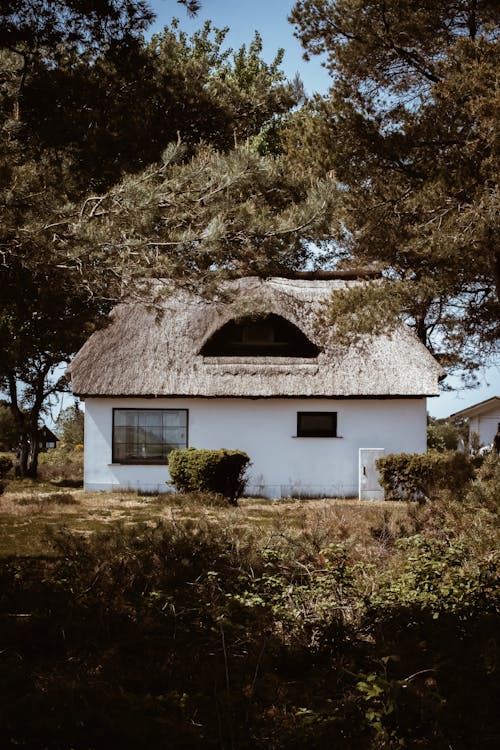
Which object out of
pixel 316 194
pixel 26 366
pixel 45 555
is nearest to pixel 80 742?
pixel 45 555

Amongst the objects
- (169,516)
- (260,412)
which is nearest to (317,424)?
(260,412)

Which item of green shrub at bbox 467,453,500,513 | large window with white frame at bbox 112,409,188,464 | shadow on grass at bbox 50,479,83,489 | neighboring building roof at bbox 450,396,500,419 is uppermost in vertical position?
neighboring building roof at bbox 450,396,500,419

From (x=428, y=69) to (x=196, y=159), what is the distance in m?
7.19

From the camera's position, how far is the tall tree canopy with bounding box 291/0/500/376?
12.5 metres

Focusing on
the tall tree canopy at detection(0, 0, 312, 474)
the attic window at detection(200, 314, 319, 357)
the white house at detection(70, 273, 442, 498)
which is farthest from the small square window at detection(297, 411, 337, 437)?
the tall tree canopy at detection(0, 0, 312, 474)

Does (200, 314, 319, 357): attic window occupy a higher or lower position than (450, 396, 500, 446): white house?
higher

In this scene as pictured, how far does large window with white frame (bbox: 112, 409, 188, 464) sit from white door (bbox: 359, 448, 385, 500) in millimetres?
4267

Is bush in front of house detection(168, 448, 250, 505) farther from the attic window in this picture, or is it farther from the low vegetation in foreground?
the low vegetation in foreground

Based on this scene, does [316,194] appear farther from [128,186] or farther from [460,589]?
[460,589]

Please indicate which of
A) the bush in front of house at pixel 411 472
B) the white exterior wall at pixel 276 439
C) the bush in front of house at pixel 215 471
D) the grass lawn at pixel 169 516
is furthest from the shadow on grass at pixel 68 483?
the bush in front of house at pixel 411 472

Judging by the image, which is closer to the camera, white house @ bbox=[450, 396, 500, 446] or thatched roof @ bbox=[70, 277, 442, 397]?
thatched roof @ bbox=[70, 277, 442, 397]

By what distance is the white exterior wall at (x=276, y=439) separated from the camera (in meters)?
17.4

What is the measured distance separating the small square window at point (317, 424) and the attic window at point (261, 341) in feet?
5.26

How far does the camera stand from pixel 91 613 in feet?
15.1
